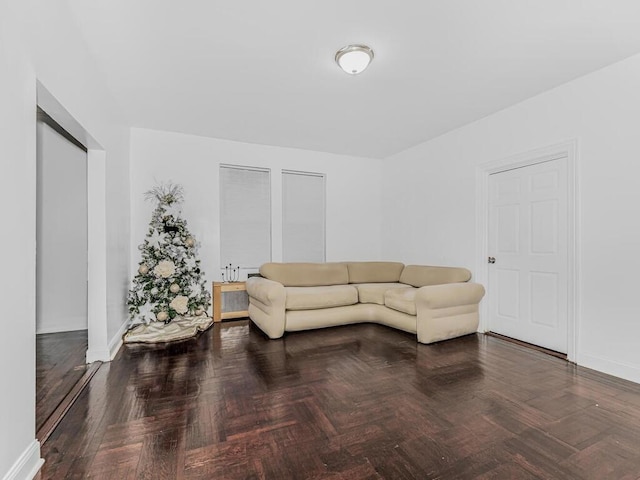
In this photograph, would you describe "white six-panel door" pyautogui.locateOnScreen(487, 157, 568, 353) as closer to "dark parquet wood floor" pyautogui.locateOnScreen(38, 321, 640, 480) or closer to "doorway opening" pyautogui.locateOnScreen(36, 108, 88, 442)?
"dark parquet wood floor" pyautogui.locateOnScreen(38, 321, 640, 480)

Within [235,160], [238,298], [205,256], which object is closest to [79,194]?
[205,256]

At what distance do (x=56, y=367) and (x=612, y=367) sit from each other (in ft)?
15.6

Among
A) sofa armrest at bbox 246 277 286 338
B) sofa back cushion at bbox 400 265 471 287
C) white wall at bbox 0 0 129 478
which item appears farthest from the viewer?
sofa back cushion at bbox 400 265 471 287

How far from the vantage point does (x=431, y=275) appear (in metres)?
4.36

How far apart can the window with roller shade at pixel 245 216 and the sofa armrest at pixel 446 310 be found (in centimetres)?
255

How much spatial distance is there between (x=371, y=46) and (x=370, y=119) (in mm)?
1553

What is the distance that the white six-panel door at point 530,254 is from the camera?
10.5ft

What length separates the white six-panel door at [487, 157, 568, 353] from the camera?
126 inches

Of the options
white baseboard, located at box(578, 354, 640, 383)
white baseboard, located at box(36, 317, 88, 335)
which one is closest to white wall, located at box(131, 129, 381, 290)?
white baseboard, located at box(36, 317, 88, 335)

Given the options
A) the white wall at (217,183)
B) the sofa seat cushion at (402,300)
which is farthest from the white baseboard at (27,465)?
the sofa seat cushion at (402,300)

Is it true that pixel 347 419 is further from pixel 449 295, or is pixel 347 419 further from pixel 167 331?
pixel 167 331

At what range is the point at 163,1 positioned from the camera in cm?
200

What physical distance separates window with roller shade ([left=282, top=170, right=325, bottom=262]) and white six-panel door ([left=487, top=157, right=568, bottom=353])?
2.60 m

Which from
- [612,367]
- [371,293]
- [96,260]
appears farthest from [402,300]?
[96,260]
